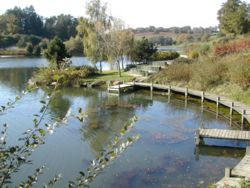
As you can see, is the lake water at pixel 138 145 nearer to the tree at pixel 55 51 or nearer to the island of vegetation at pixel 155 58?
the island of vegetation at pixel 155 58

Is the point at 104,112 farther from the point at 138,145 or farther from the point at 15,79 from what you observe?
the point at 15,79

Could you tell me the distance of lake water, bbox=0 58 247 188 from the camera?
13.0m

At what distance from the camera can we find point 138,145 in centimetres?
1673

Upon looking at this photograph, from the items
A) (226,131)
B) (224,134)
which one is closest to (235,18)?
(226,131)

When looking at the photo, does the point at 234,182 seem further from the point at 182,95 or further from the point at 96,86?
the point at 96,86

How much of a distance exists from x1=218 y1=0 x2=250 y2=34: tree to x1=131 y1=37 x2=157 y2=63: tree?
31.9ft

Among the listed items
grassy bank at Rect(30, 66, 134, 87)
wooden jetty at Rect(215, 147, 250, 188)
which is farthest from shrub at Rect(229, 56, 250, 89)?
wooden jetty at Rect(215, 147, 250, 188)

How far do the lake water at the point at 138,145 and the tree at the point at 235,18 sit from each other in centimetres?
2084

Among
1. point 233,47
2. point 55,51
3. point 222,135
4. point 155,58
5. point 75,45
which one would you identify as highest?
point 233,47

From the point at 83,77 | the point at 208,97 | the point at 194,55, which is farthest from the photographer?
the point at 194,55

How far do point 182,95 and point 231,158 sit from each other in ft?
49.9

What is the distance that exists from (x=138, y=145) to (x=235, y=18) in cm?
3238

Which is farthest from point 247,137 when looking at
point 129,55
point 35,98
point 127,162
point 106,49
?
point 129,55

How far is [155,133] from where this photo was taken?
1866 cm
